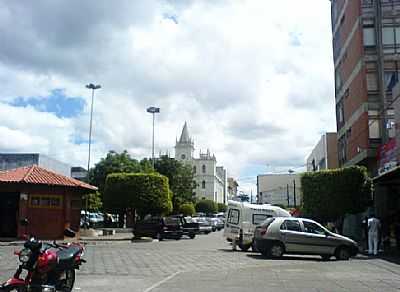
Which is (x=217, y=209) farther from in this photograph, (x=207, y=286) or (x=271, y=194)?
(x=207, y=286)

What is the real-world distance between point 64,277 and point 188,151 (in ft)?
423

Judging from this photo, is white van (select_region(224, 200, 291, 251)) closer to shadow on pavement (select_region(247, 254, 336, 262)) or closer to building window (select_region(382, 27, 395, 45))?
shadow on pavement (select_region(247, 254, 336, 262))

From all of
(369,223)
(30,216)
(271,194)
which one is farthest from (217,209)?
(369,223)

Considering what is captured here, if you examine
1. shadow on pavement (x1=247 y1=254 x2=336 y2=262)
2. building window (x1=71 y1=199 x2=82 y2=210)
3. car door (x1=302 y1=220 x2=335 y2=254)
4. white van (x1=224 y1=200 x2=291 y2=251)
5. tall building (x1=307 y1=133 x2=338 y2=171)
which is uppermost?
tall building (x1=307 y1=133 x2=338 y2=171)

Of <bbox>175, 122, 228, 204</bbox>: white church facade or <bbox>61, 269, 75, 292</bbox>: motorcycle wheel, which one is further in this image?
<bbox>175, 122, 228, 204</bbox>: white church facade

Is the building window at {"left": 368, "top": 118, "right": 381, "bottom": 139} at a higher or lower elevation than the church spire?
lower

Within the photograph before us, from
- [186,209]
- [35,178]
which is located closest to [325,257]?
[35,178]

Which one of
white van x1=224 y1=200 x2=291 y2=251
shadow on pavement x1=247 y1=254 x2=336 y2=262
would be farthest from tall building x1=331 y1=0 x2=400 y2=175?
shadow on pavement x1=247 y1=254 x2=336 y2=262

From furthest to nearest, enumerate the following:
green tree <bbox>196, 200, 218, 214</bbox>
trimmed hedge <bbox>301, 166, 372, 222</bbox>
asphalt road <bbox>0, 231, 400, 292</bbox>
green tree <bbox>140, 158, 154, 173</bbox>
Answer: green tree <bbox>196, 200, 218, 214</bbox>
green tree <bbox>140, 158, 154, 173</bbox>
trimmed hedge <bbox>301, 166, 372, 222</bbox>
asphalt road <bbox>0, 231, 400, 292</bbox>

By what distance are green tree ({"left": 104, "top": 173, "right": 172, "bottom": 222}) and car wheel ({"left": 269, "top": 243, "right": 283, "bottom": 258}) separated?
73.9 feet

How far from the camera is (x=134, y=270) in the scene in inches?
667

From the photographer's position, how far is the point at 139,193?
144 feet

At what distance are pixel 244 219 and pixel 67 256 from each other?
16.8m

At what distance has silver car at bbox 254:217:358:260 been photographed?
72.7 feet
